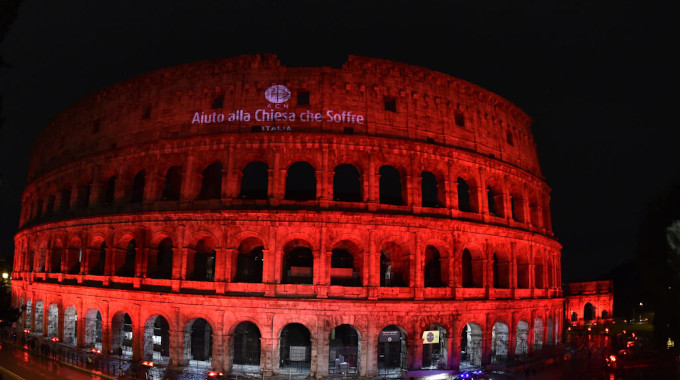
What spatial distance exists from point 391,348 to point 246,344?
7.84 m

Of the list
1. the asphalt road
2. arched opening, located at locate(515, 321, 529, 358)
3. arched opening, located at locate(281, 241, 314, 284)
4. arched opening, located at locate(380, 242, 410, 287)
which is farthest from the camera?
arched opening, located at locate(515, 321, 529, 358)

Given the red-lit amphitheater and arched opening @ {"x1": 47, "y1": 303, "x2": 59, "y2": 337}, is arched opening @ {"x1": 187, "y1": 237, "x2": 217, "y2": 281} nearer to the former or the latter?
the red-lit amphitheater

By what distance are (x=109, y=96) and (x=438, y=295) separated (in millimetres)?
23641

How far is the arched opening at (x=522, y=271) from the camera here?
29.6 m

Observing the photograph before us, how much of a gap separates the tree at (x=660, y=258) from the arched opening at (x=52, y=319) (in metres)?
41.1

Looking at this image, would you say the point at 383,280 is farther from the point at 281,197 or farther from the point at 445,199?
the point at 281,197

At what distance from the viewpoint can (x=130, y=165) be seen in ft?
91.4

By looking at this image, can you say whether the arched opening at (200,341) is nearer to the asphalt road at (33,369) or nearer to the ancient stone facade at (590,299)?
the asphalt road at (33,369)

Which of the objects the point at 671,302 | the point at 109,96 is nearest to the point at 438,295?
the point at 671,302

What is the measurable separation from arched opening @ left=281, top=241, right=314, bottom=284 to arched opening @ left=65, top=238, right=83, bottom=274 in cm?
1457

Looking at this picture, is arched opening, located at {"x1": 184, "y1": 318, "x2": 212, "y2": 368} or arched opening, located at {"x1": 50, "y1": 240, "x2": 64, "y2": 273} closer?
→ arched opening, located at {"x1": 184, "y1": 318, "x2": 212, "y2": 368}

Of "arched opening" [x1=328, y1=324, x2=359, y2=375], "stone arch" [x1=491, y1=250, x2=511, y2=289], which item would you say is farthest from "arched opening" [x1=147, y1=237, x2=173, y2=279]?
"stone arch" [x1=491, y1=250, x2=511, y2=289]

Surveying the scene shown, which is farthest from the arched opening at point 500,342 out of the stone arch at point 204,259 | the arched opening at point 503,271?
the stone arch at point 204,259

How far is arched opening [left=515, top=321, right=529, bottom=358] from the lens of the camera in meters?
29.1
